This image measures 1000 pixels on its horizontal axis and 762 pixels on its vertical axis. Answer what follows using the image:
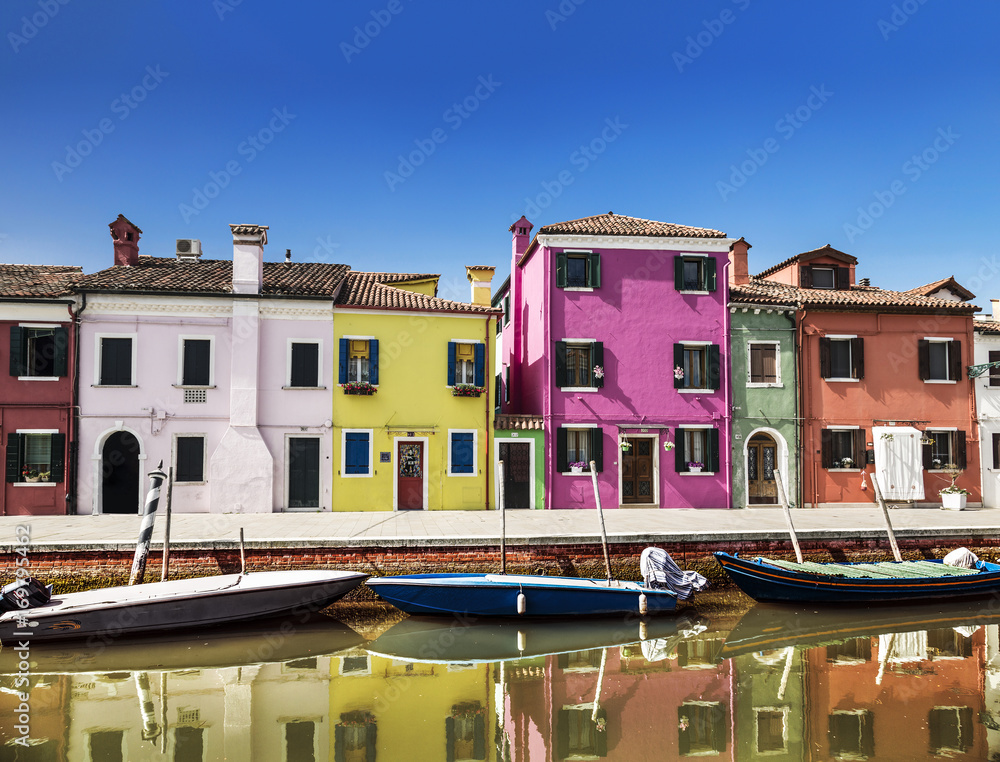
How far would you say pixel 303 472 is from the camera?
1834 cm

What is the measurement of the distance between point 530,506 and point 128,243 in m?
14.5

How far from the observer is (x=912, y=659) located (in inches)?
434

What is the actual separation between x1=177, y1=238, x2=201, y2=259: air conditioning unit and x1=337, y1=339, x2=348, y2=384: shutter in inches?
286

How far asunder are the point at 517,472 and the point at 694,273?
837cm

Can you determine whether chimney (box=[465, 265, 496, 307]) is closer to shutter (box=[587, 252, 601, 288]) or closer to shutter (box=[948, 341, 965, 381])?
shutter (box=[587, 252, 601, 288])

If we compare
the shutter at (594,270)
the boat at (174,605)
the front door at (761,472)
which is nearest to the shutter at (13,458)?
the boat at (174,605)

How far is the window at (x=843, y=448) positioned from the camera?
20438 mm

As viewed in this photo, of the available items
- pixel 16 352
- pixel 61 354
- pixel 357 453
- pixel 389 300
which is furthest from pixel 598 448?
pixel 16 352

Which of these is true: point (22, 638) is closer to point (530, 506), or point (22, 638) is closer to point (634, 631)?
point (634, 631)

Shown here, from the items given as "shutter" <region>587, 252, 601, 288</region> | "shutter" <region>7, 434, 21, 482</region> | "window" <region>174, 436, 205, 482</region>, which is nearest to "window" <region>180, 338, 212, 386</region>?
"window" <region>174, 436, 205, 482</region>

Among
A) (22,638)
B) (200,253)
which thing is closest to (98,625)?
(22,638)

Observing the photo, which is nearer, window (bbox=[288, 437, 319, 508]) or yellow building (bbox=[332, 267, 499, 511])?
window (bbox=[288, 437, 319, 508])

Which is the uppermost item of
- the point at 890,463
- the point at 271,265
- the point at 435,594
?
the point at 271,265

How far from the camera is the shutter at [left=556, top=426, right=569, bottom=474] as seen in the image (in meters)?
19.6
